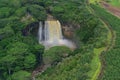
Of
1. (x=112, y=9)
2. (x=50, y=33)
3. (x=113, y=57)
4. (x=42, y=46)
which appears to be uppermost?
(x=113, y=57)

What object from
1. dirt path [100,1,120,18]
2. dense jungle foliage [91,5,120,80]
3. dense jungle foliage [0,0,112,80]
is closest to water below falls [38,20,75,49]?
dense jungle foliage [0,0,112,80]

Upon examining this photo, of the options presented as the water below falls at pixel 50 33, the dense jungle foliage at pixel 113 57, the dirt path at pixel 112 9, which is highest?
the dense jungle foliage at pixel 113 57

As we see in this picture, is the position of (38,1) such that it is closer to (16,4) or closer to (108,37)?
(16,4)

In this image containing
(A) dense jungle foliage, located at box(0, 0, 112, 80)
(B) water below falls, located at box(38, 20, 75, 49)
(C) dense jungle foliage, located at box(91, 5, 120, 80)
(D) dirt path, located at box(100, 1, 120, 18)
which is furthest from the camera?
(B) water below falls, located at box(38, 20, 75, 49)

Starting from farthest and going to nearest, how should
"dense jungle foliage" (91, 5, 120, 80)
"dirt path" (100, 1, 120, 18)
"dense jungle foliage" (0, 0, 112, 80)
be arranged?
"dirt path" (100, 1, 120, 18) < "dense jungle foliage" (0, 0, 112, 80) < "dense jungle foliage" (91, 5, 120, 80)

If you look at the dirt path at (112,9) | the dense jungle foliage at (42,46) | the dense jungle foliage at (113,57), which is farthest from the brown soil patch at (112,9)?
the dense jungle foliage at (42,46)

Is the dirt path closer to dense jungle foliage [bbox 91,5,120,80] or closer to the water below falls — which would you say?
dense jungle foliage [bbox 91,5,120,80]

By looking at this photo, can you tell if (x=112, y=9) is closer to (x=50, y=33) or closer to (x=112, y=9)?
(x=112, y=9)

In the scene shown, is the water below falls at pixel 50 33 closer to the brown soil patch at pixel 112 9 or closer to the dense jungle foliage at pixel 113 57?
the dense jungle foliage at pixel 113 57

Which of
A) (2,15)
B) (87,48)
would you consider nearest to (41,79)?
(87,48)

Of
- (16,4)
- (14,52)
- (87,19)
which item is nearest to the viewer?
(14,52)

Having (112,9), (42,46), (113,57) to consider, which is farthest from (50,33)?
(113,57)
